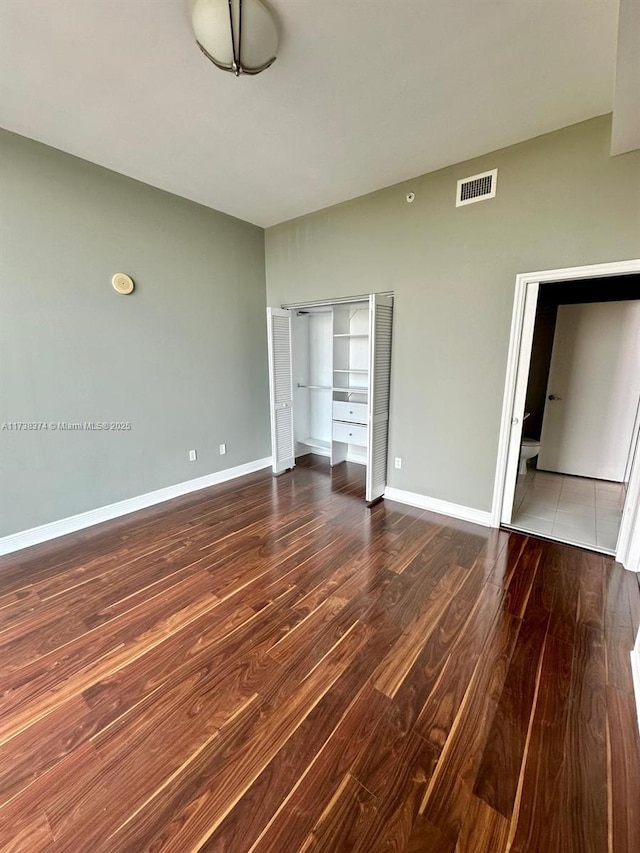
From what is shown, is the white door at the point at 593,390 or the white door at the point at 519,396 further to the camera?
the white door at the point at 593,390

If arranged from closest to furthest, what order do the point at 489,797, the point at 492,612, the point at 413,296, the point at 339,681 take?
the point at 489,797
the point at 339,681
the point at 492,612
the point at 413,296

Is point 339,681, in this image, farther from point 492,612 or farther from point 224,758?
point 492,612

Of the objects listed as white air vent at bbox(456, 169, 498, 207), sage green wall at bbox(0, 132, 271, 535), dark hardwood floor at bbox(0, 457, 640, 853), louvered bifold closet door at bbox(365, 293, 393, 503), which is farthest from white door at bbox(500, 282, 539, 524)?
sage green wall at bbox(0, 132, 271, 535)

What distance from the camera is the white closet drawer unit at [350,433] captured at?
4.07 metres

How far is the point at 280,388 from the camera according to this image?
4195 millimetres

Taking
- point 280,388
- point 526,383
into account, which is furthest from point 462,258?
point 280,388

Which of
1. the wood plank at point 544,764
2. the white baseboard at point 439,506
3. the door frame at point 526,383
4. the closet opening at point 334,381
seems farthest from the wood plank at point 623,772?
the closet opening at point 334,381

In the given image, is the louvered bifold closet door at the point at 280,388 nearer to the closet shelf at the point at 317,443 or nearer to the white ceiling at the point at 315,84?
the closet shelf at the point at 317,443

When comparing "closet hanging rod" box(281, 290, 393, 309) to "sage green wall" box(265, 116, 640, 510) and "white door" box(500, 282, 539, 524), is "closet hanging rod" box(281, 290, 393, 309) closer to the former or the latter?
"sage green wall" box(265, 116, 640, 510)

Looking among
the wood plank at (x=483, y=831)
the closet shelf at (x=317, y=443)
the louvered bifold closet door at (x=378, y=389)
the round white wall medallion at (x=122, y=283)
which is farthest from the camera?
the closet shelf at (x=317, y=443)

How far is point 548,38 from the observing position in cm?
165

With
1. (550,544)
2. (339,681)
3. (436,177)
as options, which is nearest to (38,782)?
(339,681)

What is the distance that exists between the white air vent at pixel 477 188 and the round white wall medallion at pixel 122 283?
2953mm

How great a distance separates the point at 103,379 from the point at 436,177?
3404mm
